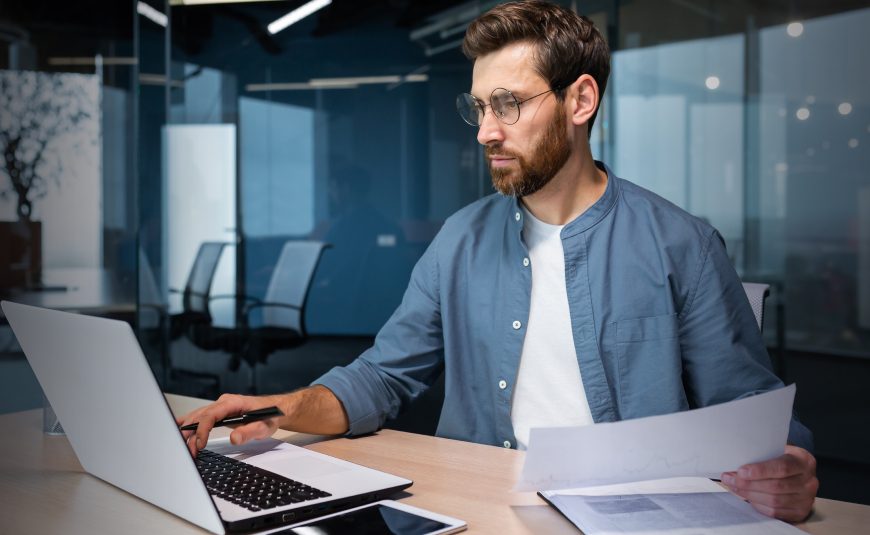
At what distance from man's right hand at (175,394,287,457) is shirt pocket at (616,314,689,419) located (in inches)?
23.4

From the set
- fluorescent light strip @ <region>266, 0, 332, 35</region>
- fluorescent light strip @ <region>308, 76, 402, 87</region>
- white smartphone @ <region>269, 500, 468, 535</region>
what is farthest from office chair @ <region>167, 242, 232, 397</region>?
white smartphone @ <region>269, 500, 468, 535</region>

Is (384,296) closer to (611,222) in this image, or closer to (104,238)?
(104,238)

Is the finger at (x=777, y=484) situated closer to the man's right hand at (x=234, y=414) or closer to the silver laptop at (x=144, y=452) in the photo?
the silver laptop at (x=144, y=452)

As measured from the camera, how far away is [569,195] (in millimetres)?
1626

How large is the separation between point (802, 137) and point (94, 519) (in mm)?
3894

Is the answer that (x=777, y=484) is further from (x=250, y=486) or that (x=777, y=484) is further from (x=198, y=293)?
(x=198, y=293)

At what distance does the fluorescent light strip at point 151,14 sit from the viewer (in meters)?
5.08

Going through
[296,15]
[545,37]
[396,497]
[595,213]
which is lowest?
[396,497]

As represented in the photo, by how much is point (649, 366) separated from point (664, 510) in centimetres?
48

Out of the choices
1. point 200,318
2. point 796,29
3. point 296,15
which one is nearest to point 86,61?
point 296,15

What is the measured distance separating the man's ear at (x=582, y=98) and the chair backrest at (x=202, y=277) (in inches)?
150

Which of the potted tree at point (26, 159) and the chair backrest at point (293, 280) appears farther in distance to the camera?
the chair backrest at point (293, 280)

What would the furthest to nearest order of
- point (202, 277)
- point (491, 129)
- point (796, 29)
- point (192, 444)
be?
point (202, 277), point (796, 29), point (491, 129), point (192, 444)

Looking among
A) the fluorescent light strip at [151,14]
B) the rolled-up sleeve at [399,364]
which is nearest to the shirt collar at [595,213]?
the rolled-up sleeve at [399,364]
